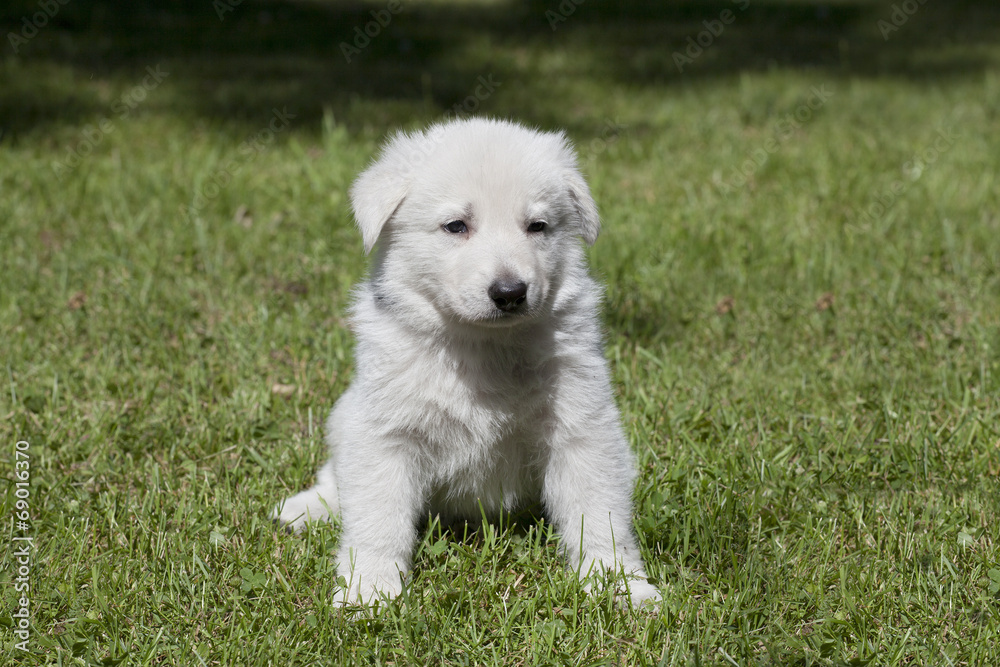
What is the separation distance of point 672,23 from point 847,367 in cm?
951

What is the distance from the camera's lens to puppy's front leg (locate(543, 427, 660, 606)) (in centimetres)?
280

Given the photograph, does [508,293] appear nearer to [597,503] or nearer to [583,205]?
[583,205]

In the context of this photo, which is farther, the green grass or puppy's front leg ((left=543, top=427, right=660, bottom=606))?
Result: puppy's front leg ((left=543, top=427, right=660, bottom=606))

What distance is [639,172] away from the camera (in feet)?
22.0

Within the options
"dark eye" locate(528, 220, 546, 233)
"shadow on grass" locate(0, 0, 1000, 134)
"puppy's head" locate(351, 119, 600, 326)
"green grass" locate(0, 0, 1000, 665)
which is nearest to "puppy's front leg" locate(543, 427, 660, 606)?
"green grass" locate(0, 0, 1000, 665)

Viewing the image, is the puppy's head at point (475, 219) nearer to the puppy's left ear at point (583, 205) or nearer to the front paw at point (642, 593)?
the puppy's left ear at point (583, 205)

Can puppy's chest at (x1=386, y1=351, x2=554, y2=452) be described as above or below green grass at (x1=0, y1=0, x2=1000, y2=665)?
above

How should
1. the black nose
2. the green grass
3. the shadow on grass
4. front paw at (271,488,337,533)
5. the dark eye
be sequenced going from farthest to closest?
the shadow on grass < front paw at (271,488,337,533) < the dark eye < the green grass < the black nose

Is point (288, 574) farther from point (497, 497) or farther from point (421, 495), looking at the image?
point (497, 497)

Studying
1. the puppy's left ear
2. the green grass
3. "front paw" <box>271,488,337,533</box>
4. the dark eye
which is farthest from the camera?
"front paw" <box>271,488,337,533</box>

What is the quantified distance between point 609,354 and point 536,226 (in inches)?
62.5

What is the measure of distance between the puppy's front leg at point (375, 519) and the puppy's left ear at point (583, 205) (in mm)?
889

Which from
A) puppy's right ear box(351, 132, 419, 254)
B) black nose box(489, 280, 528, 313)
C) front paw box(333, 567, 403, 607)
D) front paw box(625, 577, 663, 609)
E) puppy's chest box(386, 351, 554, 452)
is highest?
puppy's right ear box(351, 132, 419, 254)

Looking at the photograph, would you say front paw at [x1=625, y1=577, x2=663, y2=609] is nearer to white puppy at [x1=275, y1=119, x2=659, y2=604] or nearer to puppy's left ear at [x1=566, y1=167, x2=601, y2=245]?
white puppy at [x1=275, y1=119, x2=659, y2=604]
